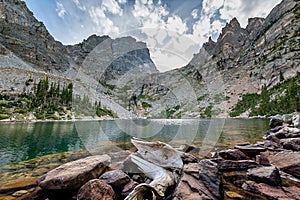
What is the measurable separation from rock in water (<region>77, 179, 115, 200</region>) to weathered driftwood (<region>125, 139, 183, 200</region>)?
1.37 metres

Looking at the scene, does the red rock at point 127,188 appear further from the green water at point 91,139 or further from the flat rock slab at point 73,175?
the green water at point 91,139

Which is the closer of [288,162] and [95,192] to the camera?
[95,192]

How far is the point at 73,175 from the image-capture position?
5.89 m

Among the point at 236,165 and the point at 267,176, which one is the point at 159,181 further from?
the point at 236,165

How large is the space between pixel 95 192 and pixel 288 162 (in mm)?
8663

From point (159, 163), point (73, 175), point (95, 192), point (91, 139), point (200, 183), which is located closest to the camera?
point (95, 192)

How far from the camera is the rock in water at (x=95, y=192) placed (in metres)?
4.84

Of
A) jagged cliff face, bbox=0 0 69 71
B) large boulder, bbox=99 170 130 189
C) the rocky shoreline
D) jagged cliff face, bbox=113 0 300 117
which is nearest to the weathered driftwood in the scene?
the rocky shoreline

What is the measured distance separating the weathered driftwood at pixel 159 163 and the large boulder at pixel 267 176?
3.01 metres

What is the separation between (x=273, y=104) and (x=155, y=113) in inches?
4212

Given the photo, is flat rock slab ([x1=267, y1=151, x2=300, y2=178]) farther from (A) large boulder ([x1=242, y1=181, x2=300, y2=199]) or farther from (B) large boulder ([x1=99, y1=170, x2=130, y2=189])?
(B) large boulder ([x1=99, y1=170, x2=130, y2=189])

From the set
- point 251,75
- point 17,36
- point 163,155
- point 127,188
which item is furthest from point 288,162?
point 17,36

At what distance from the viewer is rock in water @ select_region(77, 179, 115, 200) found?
4844 millimetres

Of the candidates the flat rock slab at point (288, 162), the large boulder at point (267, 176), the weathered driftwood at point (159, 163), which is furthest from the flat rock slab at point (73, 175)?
the flat rock slab at point (288, 162)
